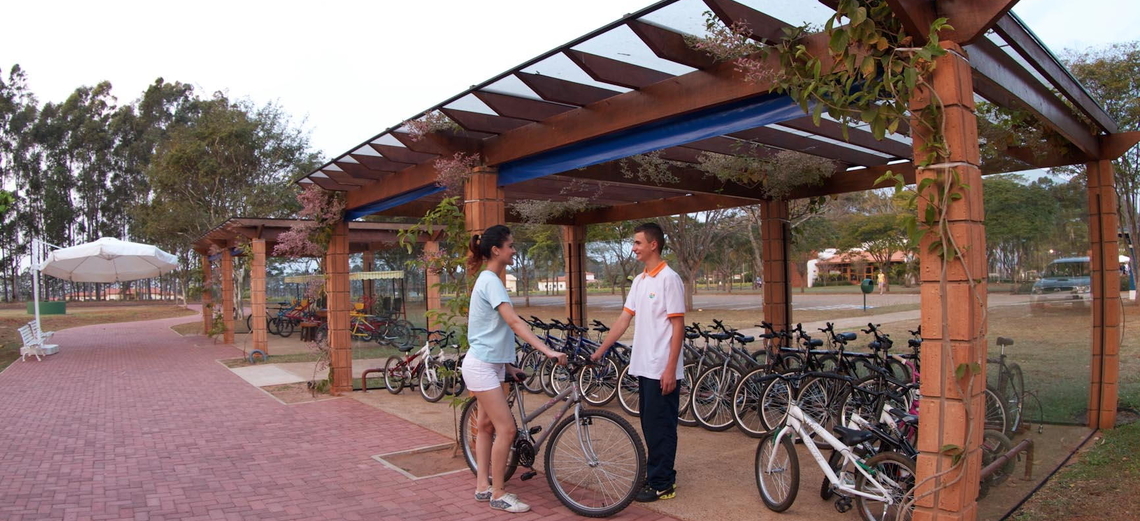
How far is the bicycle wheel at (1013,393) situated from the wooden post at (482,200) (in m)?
3.78

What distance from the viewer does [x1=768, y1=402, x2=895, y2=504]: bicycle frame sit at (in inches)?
131

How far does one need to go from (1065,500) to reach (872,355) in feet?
5.83

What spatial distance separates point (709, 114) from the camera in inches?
173

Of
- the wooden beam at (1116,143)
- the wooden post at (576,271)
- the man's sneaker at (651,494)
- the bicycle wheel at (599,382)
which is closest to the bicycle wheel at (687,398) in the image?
the bicycle wheel at (599,382)

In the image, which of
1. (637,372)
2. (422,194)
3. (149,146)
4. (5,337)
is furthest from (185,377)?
(149,146)

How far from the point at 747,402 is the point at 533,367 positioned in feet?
11.2

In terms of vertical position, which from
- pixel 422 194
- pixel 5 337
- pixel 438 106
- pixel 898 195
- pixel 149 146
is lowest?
pixel 5 337

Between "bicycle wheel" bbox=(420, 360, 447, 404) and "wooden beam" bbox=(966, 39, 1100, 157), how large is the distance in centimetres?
578

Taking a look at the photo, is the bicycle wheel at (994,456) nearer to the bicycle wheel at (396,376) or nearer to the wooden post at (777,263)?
the wooden post at (777,263)

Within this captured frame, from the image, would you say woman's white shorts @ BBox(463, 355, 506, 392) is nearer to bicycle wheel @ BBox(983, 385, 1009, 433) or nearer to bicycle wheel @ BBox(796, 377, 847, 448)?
bicycle wheel @ BBox(796, 377, 847, 448)

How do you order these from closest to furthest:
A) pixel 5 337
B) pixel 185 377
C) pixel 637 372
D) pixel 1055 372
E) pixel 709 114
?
pixel 637 372 < pixel 709 114 < pixel 1055 372 < pixel 185 377 < pixel 5 337

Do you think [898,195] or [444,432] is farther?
[444,432]

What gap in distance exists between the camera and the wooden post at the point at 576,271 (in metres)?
11.7

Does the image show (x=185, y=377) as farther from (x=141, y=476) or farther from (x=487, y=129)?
(x=487, y=129)
